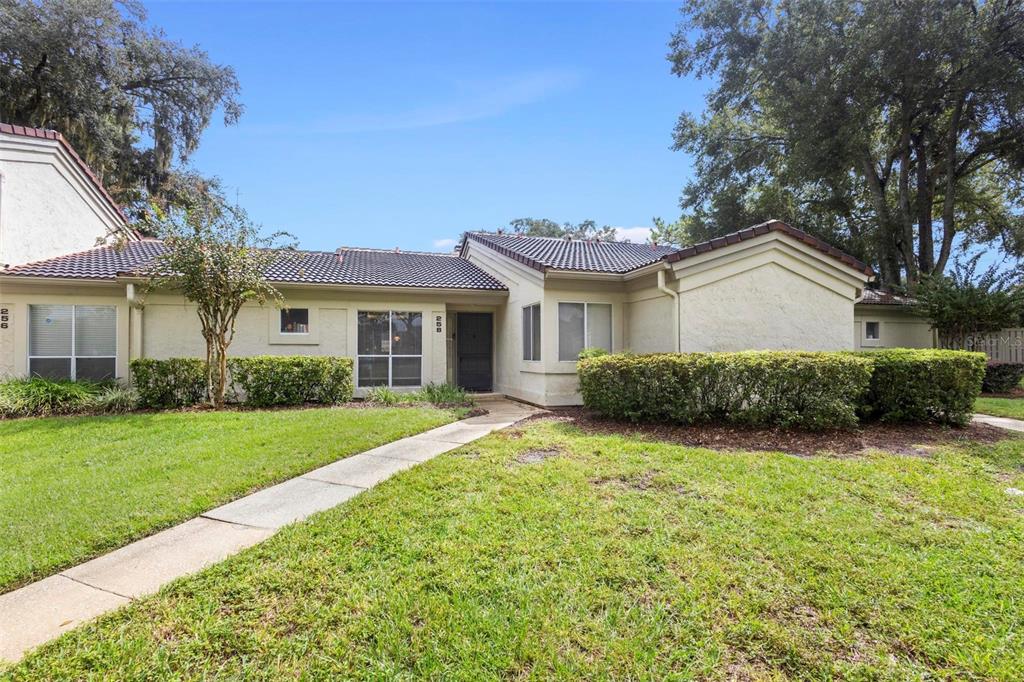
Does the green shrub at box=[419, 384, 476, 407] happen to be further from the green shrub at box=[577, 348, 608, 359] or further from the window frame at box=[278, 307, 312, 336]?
the window frame at box=[278, 307, 312, 336]

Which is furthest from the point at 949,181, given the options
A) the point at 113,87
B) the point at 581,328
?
the point at 113,87

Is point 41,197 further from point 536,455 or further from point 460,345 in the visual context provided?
point 536,455

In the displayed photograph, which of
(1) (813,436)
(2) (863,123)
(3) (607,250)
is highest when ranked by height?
(2) (863,123)

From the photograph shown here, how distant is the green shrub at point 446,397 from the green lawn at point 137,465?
4.76 feet

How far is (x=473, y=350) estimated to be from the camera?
14.1m

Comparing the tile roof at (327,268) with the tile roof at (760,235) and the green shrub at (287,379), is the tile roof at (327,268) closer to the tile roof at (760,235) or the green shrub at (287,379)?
the green shrub at (287,379)

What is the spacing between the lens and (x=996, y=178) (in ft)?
69.2

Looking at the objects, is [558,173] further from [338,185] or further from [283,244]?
[283,244]

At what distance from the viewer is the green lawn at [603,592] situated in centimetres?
→ 253

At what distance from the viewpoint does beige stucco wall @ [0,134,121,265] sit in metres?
11.2

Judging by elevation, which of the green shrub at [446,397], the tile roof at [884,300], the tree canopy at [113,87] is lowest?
the green shrub at [446,397]

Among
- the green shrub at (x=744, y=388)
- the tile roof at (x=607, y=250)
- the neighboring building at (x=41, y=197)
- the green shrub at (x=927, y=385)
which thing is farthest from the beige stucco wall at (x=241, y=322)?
the green shrub at (x=927, y=385)

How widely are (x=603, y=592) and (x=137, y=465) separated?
18.6 ft

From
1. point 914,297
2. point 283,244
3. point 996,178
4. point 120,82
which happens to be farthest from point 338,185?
point 996,178
